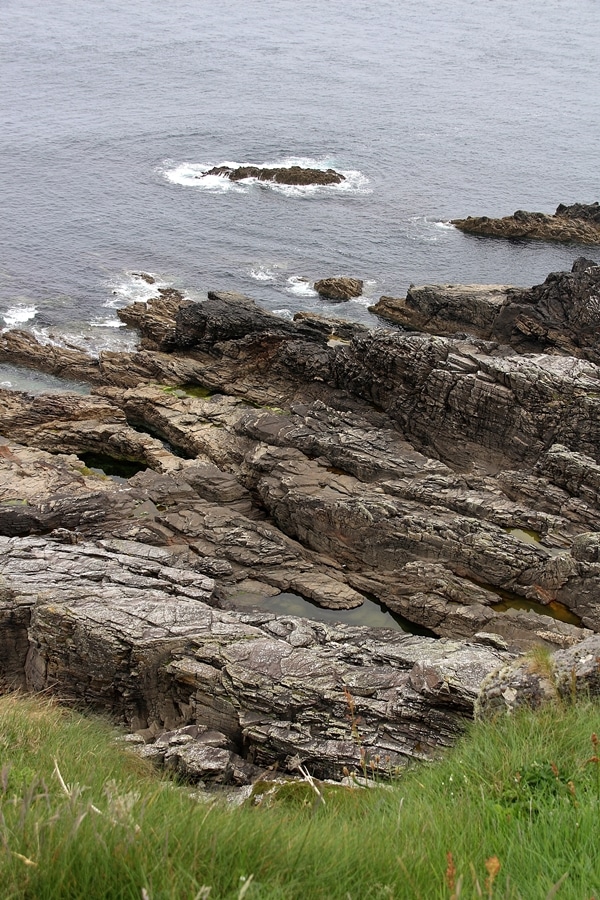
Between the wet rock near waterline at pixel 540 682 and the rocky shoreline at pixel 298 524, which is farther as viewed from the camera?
the rocky shoreline at pixel 298 524

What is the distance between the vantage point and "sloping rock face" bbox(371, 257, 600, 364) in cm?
4309

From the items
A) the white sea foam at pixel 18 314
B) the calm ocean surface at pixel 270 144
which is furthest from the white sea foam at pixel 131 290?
the white sea foam at pixel 18 314

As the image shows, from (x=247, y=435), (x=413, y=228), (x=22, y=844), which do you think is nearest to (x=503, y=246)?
(x=413, y=228)

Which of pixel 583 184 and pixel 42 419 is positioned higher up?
pixel 583 184

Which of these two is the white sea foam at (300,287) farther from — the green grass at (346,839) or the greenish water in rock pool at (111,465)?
the green grass at (346,839)

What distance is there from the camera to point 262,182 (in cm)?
7569

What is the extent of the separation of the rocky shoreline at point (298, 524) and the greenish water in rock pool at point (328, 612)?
0.55 feet

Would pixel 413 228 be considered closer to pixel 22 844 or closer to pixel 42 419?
pixel 42 419

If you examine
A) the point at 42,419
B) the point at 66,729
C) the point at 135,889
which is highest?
the point at 135,889

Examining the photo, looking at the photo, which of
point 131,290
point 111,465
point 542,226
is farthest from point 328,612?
point 542,226

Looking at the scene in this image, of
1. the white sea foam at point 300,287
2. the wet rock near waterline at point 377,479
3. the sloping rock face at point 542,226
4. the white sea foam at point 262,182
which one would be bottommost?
the wet rock near waterline at point 377,479

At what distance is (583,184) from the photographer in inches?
3142

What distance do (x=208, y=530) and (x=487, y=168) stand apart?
71593 mm

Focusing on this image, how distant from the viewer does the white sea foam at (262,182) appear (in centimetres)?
7462
